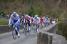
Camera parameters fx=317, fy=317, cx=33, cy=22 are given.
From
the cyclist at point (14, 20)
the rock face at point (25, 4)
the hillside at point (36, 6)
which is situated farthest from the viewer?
the hillside at point (36, 6)

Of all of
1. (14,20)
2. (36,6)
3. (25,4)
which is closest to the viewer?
Result: (14,20)

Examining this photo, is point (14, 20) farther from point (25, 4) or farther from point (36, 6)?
point (36, 6)

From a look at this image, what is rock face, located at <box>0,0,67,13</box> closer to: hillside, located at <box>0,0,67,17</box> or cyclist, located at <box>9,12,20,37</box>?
hillside, located at <box>0,0,67,17</box>

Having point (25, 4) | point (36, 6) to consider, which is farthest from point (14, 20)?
point (36, 6)

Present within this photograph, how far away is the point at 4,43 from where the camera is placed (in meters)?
17.1

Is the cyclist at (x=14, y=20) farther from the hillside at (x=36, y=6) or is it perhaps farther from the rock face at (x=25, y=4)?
the hillside at (x=36, y=6)

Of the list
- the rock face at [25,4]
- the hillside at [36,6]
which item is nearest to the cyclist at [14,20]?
the rock face at [25,4]

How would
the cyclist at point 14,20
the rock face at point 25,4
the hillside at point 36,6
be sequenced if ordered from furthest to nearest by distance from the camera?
the hillside at point 36,6
the rock face at point 25,4
the cyclist at point 14,20

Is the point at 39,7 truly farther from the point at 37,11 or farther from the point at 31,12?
the point at 31,12

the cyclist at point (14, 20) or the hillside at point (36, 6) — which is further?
the hillside at point (36, 6)

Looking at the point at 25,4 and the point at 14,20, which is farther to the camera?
the point at 25,4

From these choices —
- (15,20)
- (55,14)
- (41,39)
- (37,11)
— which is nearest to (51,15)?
(55,14)

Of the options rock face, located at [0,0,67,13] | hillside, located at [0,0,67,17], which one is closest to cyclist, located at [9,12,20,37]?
rock face, located at [0,0,67,13]

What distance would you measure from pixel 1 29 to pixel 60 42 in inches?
599
